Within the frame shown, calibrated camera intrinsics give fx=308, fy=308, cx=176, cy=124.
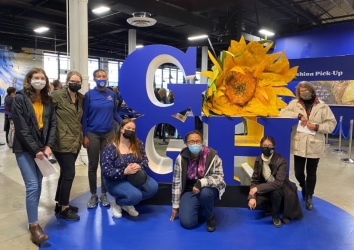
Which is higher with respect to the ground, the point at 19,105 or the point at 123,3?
the point at 123,3

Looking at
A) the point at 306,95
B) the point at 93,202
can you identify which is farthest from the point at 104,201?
the point at 306,95

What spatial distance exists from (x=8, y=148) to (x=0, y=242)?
16.5 feet

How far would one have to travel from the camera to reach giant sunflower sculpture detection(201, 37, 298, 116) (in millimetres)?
3287

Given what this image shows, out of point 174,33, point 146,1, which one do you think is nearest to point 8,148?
point 146,1

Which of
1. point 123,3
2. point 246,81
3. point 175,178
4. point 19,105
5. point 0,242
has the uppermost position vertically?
point 123,3

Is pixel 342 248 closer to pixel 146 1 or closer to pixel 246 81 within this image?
pixel 246 81

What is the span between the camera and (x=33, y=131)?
245 centimetres

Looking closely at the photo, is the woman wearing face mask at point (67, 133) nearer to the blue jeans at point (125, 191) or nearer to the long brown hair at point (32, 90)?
the long brown hair at point (32, 90)

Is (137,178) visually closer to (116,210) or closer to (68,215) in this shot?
(116,210)

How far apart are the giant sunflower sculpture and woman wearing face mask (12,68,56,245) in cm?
156

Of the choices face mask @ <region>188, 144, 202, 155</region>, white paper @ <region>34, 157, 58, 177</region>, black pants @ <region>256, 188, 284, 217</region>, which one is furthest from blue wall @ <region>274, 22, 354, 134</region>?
white paper @ <region>34, 157, 58, 177</region>

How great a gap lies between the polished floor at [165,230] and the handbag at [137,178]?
36 centimetres

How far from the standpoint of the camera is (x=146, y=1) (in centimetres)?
780

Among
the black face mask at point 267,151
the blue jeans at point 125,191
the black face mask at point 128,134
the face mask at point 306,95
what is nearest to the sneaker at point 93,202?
the blue jeans at point 125,191
